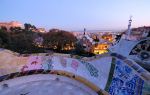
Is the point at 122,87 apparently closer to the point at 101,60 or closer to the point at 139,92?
the point at 139,92

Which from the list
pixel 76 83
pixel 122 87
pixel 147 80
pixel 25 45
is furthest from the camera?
pixel 25 45

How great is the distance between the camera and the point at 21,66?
318 inches

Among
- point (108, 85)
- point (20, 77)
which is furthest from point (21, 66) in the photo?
point (108, 85)

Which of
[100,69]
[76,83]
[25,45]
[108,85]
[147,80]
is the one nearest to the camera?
[147,80]

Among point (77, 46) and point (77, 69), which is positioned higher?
point (77, 69)

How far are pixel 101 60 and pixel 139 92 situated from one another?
169 centimetres

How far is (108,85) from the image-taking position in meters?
6.27

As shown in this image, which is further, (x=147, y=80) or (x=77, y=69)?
(x=77, y=69)

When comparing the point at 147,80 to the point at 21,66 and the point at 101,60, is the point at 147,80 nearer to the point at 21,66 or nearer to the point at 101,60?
the point at 101,60

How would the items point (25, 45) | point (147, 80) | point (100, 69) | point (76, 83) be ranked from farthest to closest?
point (25, 45) < point (76, 83) < point (100, 69) < point (147, 80)

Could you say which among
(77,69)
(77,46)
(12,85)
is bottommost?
(77,46)

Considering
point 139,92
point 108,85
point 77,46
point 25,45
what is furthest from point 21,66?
point 77,46

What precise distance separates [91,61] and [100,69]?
51cm

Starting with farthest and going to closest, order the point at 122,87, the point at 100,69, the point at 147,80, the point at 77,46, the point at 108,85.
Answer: the point at 77,46 → the point at 100,69 → the point at 108,85 → the point at 122,87 → the point at 147,80
